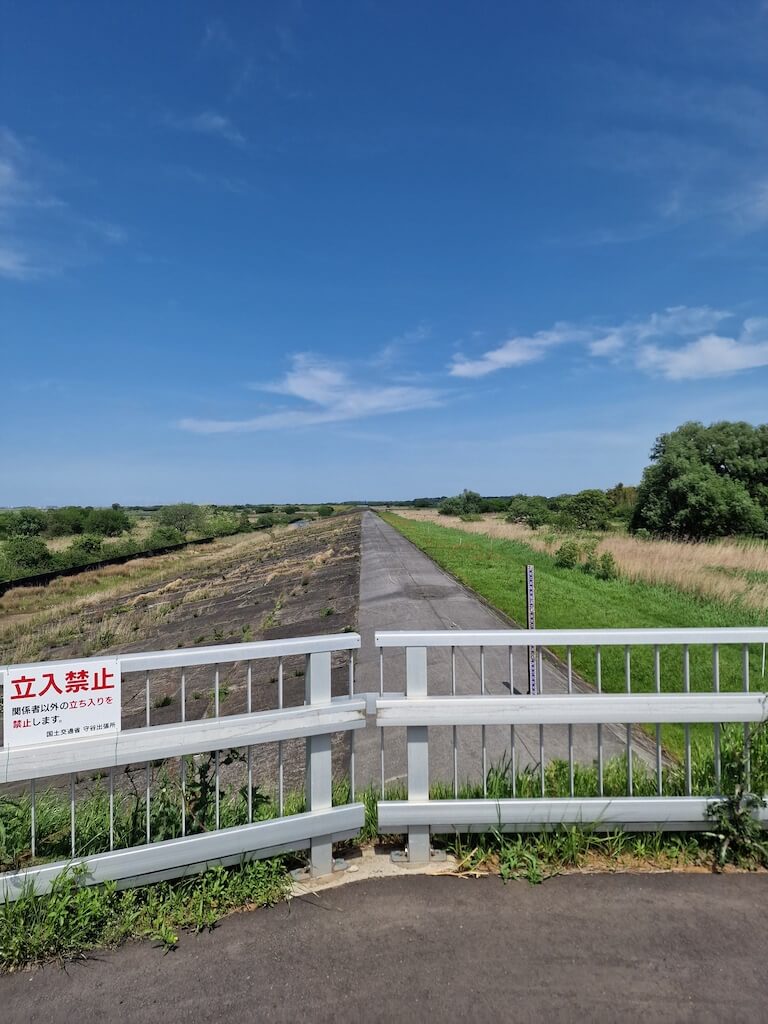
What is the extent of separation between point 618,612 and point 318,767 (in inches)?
394

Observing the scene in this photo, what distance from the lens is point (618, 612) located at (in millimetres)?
11312

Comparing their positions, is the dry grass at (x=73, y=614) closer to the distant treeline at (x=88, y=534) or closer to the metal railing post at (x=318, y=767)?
the distant treeline at (x=88, y=534)

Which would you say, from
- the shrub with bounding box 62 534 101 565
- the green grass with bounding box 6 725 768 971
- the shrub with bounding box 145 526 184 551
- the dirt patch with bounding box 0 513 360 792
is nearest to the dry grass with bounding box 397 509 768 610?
the dirt patch with bounding box 0 513 360 792

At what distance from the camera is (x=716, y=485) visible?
33.9m

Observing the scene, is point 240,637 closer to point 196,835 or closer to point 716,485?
point 196,835

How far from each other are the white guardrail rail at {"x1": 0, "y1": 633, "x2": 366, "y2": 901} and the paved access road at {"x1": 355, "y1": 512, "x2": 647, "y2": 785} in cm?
102

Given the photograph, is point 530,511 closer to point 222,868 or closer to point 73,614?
point 73,614

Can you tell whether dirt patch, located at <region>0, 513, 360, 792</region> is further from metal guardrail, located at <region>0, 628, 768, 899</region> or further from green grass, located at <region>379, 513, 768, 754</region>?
green grass, located at <region>379, 513, 768, 754</region>

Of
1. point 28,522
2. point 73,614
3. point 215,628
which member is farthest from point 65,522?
point 215,628

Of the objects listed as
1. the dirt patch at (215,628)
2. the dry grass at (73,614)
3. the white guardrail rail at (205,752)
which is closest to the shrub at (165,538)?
the dry grass at (73,614)

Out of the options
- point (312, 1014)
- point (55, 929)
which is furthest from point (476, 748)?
point (55, 929)

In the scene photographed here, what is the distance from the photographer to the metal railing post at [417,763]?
9.32ft

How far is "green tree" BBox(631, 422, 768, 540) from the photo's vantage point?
3369 centimetres

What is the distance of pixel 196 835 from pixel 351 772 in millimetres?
805
